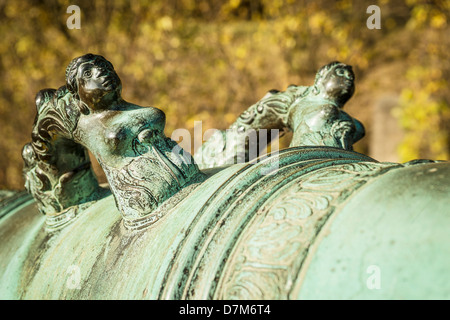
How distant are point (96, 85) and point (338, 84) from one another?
0.72 metres

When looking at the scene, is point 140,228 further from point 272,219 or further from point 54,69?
point 54,69

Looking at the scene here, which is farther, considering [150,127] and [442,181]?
[150,127]

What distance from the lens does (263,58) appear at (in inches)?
230

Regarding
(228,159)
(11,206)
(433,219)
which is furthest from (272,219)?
(11,206)

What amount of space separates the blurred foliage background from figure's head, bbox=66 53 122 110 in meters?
4.41

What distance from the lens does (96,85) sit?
4.25 feet

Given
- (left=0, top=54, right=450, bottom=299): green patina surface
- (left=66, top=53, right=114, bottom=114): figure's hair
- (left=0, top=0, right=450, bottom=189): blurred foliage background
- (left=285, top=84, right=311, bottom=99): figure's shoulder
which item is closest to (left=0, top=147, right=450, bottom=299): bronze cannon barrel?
(left=0, top=54, right=450, bottom=299): green patina surface

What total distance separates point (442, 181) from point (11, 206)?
142cm

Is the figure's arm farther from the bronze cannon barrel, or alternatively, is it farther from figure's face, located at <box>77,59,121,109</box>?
figure's face, located at <box>77,59,121,109</box>

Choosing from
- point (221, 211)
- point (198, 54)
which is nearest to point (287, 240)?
point (221, 211)

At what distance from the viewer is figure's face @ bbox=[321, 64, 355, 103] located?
169 centimetres

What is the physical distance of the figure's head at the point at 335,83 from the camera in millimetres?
1694

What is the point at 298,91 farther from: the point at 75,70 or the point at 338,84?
the point at 75,70
